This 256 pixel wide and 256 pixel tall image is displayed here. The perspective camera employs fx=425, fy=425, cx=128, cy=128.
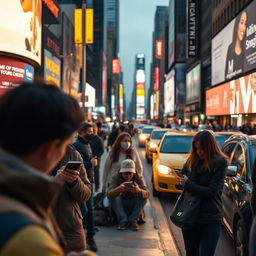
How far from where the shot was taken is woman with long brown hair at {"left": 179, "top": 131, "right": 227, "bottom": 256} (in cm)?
404

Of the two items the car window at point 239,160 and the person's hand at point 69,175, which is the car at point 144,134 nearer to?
the car window at point 239,160

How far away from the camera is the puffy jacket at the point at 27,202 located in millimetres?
1104

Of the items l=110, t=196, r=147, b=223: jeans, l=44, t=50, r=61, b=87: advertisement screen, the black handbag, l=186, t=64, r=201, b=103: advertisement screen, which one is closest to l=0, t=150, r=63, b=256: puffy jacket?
the black handbag

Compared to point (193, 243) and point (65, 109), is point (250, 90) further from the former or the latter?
point (65, 109)

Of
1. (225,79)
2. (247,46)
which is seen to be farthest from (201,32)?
(247,46)

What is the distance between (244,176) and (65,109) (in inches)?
179

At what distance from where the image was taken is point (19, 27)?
23.0 metres

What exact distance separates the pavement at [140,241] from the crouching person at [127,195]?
212 mm

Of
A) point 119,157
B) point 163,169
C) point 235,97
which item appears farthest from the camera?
point 235,97

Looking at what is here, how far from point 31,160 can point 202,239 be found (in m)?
3.08

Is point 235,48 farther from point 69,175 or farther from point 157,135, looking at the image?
point 69,175

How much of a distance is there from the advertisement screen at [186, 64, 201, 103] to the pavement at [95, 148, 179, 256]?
230 ft

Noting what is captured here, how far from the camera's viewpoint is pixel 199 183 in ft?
13.6

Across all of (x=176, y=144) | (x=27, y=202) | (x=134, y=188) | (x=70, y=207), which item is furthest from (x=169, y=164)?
(x=27, y=202)
